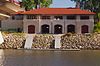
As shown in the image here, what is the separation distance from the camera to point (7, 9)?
38.2 feet

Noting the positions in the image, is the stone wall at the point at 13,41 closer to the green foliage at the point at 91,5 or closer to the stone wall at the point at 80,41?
the stone wall at the point at 80,41

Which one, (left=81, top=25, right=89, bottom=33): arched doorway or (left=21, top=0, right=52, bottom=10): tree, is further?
(left=21, top=0, right=52, bottom=10): tree

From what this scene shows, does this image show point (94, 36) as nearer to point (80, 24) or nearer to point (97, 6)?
point (80, 24)

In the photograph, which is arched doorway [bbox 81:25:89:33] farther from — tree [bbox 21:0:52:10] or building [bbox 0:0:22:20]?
building [bbox 0:0:22:20]

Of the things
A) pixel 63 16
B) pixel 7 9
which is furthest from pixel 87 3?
pixel 7 9

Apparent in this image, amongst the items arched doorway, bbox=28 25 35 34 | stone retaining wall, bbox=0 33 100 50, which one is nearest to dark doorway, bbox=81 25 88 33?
arched doorway, bbox=28 25 35 34

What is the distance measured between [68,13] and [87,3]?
26.7 metres

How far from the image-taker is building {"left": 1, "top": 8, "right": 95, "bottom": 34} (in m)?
93.8

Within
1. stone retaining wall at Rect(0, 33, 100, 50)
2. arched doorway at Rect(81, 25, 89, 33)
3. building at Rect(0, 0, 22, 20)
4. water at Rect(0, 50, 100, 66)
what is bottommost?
water at Rect(0, 50, 100, 66)

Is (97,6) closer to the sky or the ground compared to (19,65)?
closer to the sky

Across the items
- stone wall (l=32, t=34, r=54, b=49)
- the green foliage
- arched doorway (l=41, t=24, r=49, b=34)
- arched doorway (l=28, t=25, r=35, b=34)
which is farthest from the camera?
the green foliage

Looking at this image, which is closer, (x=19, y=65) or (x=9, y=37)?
(x=19, y=65)

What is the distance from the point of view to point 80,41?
79.1 m

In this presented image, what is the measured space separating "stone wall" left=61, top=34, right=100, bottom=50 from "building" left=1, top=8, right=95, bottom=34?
1312 centimetres
